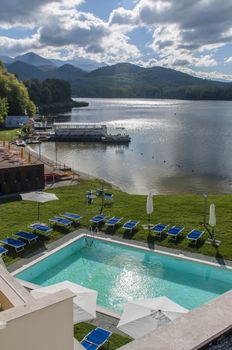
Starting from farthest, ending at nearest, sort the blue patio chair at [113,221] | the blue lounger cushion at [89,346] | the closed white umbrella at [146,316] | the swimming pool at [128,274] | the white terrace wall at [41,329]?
the blue patio chair at [113,221] → the swimming pool at [128,274] → the closed white umbrella at [146,316] → the blue lounger cushion at [89,346] → the white terrace wall at [41,329]

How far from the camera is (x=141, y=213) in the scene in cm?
2470

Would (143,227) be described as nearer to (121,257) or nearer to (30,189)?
(121,257)

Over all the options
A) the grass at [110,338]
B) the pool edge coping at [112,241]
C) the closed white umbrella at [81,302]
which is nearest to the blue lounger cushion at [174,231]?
the pool edge coping at [112,241]

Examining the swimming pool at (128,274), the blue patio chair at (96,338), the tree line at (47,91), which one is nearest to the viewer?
the blue patio chair at (96,338)

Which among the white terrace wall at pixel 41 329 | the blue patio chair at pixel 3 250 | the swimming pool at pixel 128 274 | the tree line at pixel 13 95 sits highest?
the tree line at pixel 13 95

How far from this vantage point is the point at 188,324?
25.3 feet

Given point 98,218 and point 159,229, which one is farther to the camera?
point 98,218

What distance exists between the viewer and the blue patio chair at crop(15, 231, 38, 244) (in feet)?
64.7

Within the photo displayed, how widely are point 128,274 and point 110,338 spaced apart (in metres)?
5.51

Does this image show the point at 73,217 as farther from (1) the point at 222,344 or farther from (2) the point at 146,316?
(1) the point at 222,344

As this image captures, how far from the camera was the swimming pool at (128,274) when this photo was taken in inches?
616

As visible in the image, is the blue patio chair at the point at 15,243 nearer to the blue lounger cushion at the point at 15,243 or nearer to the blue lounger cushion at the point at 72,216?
the blue lounger cushion at the point at 15,243

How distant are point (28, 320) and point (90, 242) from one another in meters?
14.5

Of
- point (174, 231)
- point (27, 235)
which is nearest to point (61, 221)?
point (27, 235)
